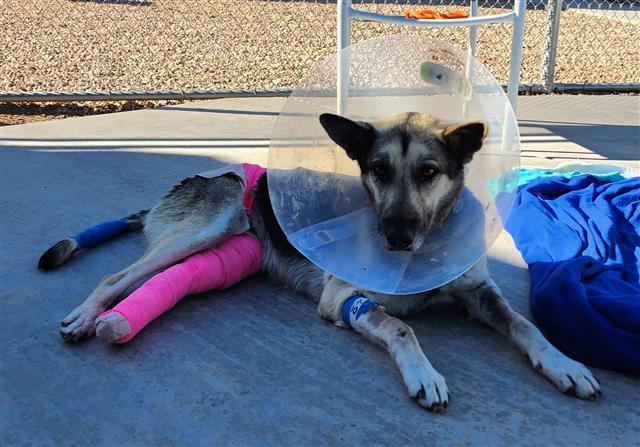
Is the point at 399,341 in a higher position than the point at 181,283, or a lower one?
lower

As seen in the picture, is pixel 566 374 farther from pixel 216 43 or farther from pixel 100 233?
pixel 216 43

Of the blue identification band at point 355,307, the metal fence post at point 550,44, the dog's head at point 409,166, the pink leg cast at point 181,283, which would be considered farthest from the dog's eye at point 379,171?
the metal fence post at point 550,44

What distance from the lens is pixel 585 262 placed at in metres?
3.35

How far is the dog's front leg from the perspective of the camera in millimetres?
2506

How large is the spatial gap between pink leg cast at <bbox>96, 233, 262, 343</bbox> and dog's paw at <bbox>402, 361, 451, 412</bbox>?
1169 millimetres

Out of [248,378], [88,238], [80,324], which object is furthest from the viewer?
[88,238]

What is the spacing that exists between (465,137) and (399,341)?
3.03 ft

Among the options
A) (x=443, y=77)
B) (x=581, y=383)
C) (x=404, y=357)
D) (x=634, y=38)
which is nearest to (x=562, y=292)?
(x=581, y=383)

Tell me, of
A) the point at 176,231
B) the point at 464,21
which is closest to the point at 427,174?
the point at 176,231

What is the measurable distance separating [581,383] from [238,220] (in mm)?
1956

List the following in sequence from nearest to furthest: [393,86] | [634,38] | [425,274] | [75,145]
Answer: [425,274], [393,86], [75,145], [634,38]

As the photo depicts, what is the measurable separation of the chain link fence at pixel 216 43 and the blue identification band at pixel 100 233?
5250mm

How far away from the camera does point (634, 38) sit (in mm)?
13211

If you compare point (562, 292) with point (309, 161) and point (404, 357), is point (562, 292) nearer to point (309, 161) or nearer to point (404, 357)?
point (404, 357)
